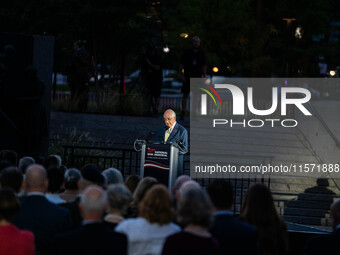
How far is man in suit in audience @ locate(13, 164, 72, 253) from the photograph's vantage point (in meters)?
7.89

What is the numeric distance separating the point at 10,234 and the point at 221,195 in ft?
6.52

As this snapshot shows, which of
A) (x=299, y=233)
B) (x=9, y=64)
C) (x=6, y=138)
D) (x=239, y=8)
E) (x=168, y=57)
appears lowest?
(x=299, y=233)

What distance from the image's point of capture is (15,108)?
49.4 feet

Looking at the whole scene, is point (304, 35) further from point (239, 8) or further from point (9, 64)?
point (9, 64)

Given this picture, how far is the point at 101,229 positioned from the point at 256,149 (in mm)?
13600

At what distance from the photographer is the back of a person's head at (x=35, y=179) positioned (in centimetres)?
801

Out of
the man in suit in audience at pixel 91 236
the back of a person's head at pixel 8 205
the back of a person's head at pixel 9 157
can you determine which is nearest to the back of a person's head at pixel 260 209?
the man in suit in audience at pixel 91 236

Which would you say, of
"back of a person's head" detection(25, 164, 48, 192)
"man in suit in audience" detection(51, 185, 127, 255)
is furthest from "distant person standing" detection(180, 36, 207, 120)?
"man in suit in audience" detection(51, 185, 127, 255)

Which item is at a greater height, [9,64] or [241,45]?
[241,45]

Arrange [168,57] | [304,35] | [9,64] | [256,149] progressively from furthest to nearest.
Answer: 1. [304,35]
2. [168,57]
3. [256,149]
4. [9,64]

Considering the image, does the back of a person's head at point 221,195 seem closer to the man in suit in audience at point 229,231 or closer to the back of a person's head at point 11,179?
the man in suit in audience at point 229,231

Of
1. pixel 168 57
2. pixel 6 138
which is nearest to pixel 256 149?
pixel 6 138

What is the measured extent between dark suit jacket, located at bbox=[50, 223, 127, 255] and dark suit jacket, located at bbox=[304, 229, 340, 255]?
92.0 inches

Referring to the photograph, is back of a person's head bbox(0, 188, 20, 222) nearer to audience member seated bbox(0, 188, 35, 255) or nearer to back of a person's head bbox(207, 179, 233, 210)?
audience member seated bbox(0, 188, 35, 255)
